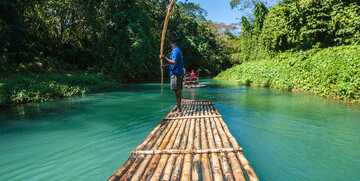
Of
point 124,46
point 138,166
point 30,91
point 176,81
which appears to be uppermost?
point 124,46

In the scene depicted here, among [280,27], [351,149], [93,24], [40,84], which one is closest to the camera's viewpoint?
[351,149]

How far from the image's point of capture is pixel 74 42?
20.3m

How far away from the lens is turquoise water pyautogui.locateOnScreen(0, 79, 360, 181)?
9.07ft

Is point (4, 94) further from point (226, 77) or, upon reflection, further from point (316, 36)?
point (226, 77)

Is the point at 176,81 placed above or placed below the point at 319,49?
below

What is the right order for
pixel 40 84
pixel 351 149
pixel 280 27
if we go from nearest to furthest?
pixel 351 149 < pixel 40 84 < pixel 280 27

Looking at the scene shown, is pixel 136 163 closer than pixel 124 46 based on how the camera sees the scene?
Yes

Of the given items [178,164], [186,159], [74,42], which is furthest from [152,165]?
[74,42]

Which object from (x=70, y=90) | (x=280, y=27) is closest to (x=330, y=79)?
(x=280, y=27)

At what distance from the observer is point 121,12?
63.5ft

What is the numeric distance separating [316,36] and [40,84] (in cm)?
1506

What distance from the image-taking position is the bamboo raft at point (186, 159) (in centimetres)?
206

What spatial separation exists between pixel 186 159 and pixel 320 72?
31.8 ft

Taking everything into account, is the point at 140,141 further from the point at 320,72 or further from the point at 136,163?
the point at 320,72
